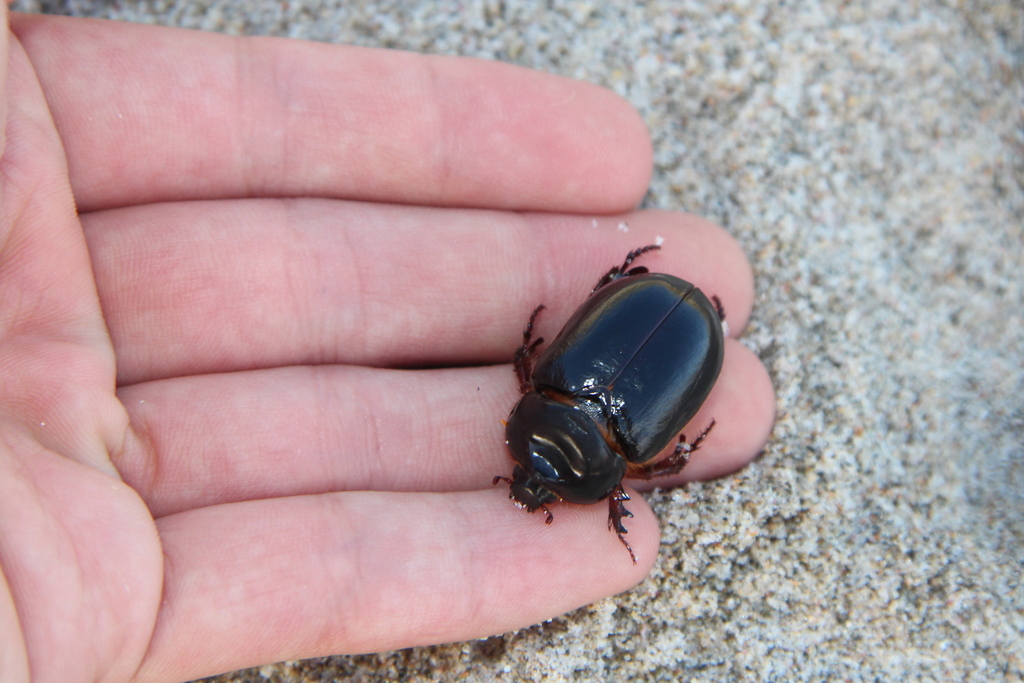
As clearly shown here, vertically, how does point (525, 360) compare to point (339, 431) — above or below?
above

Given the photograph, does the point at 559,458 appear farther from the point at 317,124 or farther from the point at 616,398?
the point at 317,124

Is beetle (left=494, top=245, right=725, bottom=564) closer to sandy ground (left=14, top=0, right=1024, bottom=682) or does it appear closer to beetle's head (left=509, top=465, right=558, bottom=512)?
beetle's head (left=509, top=465, right=558, bottom=512)

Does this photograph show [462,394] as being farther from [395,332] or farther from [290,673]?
[290,673]

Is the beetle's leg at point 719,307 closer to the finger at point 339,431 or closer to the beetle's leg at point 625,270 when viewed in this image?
the finger at point 339,431

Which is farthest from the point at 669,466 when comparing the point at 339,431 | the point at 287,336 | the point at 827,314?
the point at 287,336

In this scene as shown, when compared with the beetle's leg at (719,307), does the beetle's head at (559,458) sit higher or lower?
lower

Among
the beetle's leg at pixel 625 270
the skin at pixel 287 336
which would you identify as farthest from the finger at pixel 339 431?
the beetle's leg at pixel 625 270

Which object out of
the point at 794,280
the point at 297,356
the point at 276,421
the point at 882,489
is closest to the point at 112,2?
the point at 297,356
